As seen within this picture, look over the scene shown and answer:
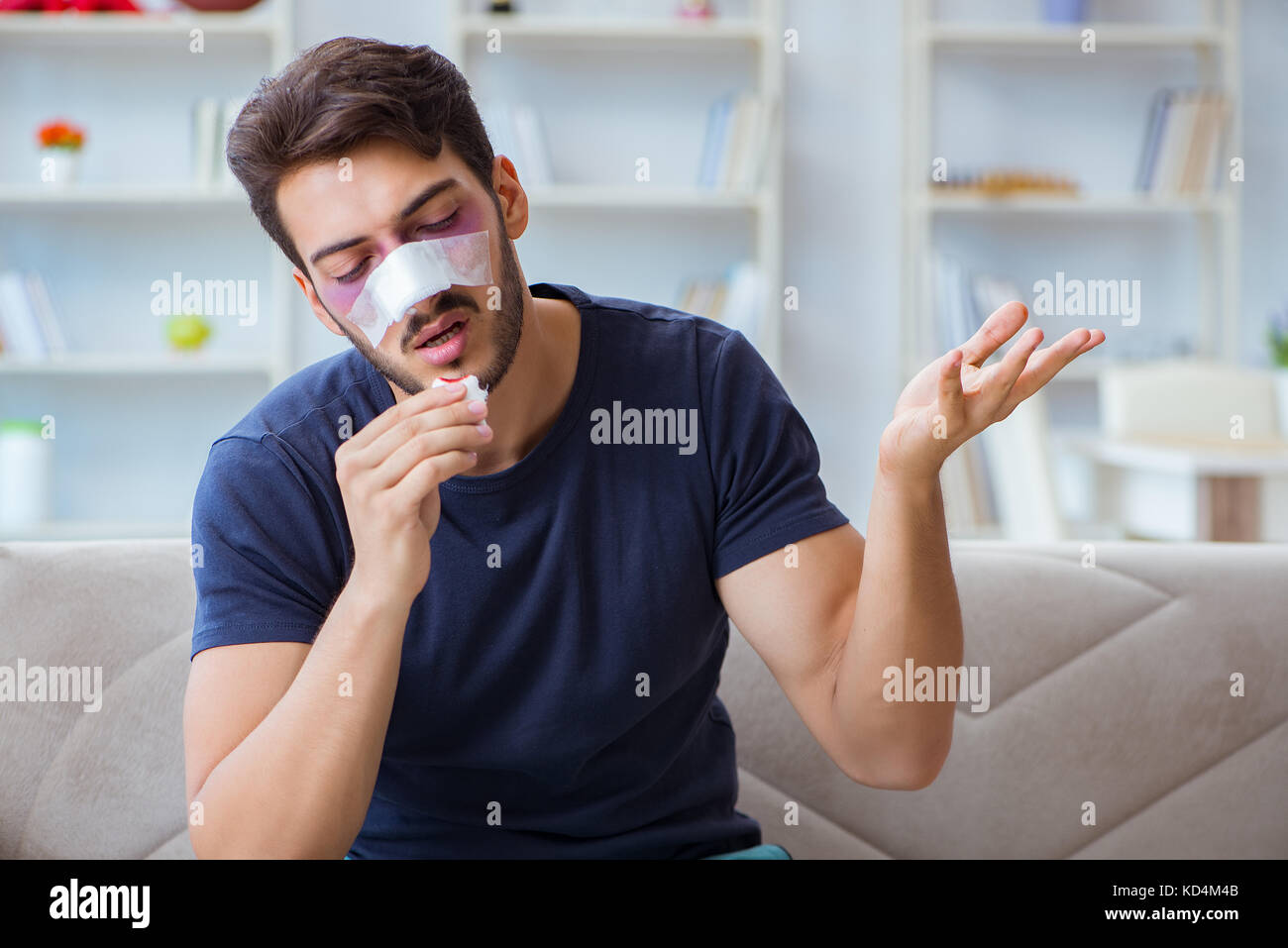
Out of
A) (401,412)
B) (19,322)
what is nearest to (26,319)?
(19,322)

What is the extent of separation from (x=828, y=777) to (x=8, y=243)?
291 cm

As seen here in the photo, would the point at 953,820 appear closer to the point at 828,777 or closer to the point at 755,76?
the point at 828,777

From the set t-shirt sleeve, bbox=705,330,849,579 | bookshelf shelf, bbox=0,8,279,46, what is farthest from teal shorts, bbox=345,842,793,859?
bookshelf shelf, bbox=0,8,279,46

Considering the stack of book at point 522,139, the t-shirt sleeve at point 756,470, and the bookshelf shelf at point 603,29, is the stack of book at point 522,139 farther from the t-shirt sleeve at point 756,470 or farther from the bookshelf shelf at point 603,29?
the t-shirt sleeve at point 756,470

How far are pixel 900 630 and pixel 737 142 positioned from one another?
2.50 metres

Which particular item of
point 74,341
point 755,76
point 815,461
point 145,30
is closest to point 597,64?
point 755,76

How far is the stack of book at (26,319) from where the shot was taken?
3043 millimetres

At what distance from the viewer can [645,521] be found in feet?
3.38

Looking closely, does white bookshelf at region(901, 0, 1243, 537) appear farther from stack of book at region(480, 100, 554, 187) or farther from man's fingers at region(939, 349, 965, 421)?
man's fingers at region(939, 349, 965, 421)

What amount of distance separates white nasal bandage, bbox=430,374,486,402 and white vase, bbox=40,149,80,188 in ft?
8.55

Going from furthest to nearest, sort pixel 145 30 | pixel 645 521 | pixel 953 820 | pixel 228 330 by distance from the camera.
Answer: pixel 228 330 → pixel 145 30 → pixel 953 820 → pixel 645 521

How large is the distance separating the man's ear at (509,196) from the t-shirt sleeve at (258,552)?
0.32 metres

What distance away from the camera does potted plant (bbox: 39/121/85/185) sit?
305 centimetres

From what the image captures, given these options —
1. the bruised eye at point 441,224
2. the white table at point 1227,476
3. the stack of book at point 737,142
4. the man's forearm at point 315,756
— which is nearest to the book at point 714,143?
the stack of book at point 737,142
